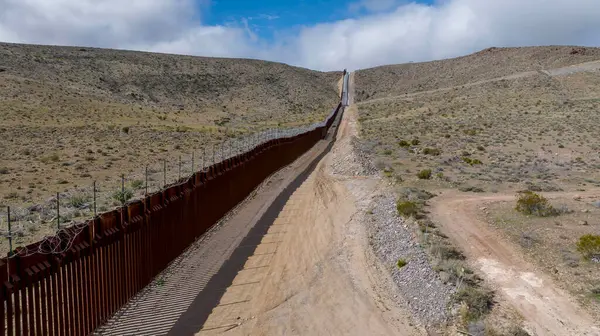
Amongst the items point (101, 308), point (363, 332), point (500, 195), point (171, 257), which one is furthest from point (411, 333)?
point (500, 195)

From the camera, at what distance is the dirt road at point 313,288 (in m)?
10.3

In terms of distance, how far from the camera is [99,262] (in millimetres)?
9469

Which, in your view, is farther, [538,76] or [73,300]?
[538,76]

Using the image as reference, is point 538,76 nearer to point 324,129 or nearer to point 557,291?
point 324,129

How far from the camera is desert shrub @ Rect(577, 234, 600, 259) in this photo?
1236cm

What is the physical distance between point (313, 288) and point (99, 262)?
493cm

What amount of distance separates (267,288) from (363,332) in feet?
10.2

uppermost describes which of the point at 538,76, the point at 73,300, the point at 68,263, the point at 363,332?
the point at 538,76

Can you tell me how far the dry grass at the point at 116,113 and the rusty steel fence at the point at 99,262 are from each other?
364 centimetres

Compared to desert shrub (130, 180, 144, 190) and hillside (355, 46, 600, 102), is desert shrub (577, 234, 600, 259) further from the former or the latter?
hillside (355, 46, 600, 102)

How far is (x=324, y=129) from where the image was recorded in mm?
59969

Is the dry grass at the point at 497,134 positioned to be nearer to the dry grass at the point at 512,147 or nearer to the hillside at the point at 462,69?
the dry grass at the point at 512,147

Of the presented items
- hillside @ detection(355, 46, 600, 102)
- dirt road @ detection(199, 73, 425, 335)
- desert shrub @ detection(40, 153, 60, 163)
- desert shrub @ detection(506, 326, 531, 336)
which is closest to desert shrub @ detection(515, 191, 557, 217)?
dirt road @ detection(199, 73, 425, 335)

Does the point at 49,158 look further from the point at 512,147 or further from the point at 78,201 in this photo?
the point at 512,147
